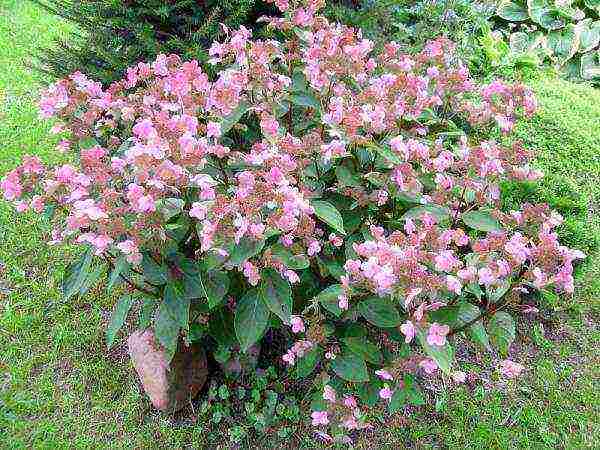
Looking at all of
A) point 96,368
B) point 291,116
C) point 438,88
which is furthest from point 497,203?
point 96,368

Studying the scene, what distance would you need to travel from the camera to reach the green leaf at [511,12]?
17.1 ft

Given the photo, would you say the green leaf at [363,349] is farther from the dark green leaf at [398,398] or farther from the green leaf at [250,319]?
the green leaf at [250,319]

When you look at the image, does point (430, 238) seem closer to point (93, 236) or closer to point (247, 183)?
point (247, 183)

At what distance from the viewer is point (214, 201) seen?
5.53 feet

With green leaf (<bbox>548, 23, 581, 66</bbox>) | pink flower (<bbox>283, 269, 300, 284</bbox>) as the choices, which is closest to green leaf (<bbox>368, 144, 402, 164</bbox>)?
pink flower (<bbox>283, 269, 300, 284</bbox>)

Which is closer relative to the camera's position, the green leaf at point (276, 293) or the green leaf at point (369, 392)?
the green leaf at point (276, 293)

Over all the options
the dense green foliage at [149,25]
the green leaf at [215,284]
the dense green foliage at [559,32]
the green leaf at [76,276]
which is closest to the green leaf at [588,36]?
the dense green foliage at [559,32]

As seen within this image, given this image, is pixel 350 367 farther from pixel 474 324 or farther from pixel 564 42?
pixel 564 42

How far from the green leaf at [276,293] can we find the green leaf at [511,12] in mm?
4227

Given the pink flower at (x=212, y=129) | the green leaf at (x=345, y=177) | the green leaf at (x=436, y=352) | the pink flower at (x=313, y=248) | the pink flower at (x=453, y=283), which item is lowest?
the green leaf at (x=436, y=352)

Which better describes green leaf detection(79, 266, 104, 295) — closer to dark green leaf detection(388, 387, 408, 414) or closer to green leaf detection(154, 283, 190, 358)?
green leaf detection(154, 283, 190, 358)

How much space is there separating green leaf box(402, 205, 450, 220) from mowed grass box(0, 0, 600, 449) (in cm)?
96

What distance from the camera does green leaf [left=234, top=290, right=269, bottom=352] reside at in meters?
Result: 1.91

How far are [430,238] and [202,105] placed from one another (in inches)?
33.9
